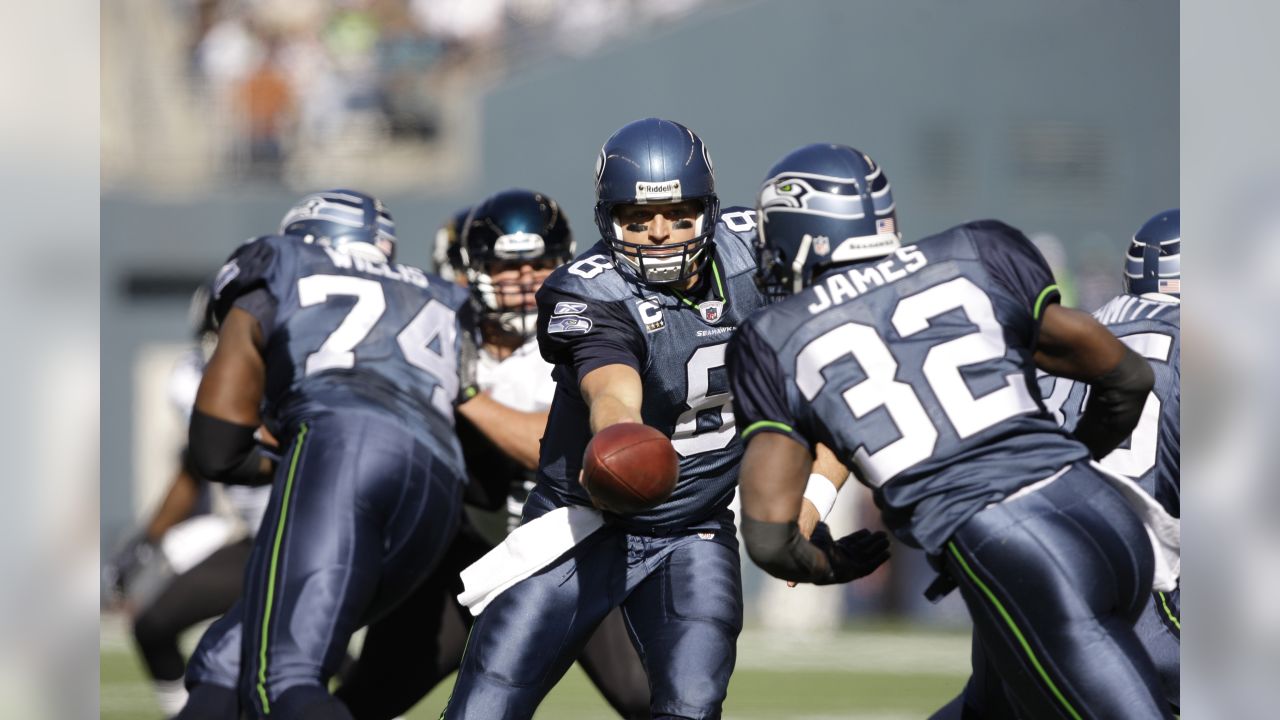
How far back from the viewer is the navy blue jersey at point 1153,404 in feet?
13.3

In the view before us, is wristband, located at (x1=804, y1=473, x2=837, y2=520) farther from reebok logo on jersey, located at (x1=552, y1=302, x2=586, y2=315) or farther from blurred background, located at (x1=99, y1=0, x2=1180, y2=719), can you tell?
blurred background, located at (x1=99, y1=0, x2=1180, y2=719)

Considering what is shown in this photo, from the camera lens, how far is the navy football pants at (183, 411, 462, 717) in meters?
3.67

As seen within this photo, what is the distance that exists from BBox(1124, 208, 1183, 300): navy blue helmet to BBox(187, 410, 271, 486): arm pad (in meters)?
2.36

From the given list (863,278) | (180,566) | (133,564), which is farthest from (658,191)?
(133,564)

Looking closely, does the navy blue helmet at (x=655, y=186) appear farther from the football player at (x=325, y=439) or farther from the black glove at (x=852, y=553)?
the football player at (x=325, y=439)

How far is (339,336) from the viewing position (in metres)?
4.11

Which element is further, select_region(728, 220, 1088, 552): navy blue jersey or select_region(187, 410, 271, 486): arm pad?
select_region(187, 410, 271, 486): arm pad

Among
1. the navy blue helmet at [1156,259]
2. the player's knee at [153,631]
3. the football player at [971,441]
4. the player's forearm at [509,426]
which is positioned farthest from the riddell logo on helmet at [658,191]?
the player's knee at [153,631]

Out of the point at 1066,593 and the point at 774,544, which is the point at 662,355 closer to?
the point at 774,544

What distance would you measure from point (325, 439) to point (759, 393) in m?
1.34

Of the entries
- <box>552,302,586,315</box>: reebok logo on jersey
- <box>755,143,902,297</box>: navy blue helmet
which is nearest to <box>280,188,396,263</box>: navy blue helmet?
<box>552,302,586,315</box>: reebok logo on jersey
